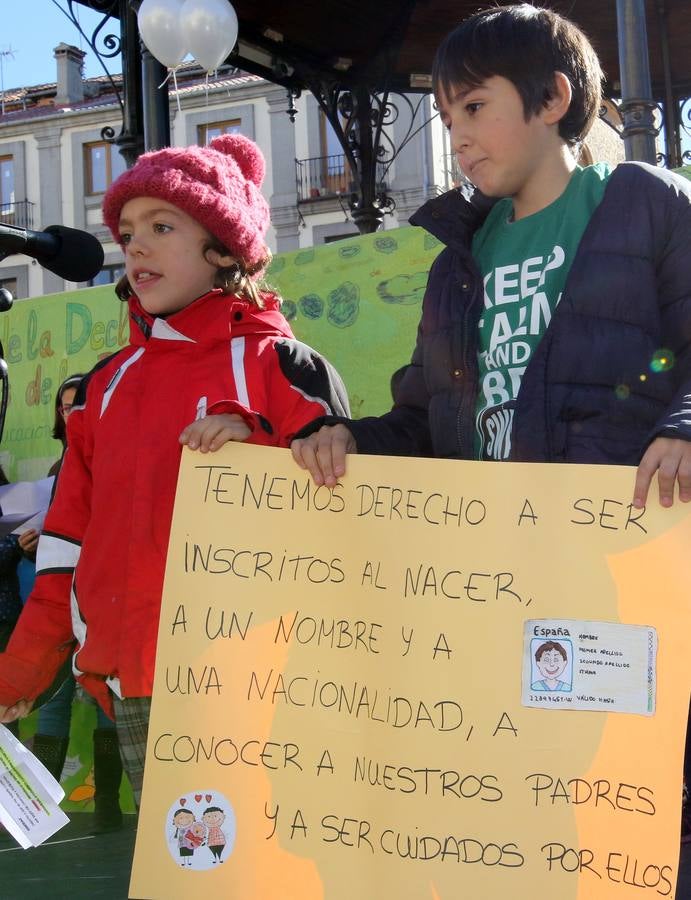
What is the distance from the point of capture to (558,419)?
1661mm

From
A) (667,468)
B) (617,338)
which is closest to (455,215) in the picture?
(617,338)

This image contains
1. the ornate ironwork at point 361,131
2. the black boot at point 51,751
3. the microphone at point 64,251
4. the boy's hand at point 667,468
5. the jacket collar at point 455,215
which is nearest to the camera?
the boy's hand at point 667,468

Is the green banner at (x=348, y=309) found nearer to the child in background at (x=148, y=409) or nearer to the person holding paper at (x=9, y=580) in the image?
the person holding paper at (x=9, y=580)

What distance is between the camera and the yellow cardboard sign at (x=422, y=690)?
149 cm

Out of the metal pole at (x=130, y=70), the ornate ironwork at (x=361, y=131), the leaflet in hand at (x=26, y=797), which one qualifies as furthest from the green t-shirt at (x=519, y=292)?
the ornate ironwork at (x=361, y=131)

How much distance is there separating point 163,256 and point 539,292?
30.9 inches

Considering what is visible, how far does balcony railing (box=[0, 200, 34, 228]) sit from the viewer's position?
3145cm

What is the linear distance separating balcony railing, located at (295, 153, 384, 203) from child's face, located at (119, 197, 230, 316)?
26.1m

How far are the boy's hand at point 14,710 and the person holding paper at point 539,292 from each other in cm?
78

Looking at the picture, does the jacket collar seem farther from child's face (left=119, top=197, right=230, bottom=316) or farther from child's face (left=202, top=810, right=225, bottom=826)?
child's face (left=202, top=810, right=225, bottom=826)

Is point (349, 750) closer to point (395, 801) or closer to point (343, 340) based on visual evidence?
point (395, 801)

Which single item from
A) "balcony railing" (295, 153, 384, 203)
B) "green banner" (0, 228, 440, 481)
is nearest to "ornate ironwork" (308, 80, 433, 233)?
"green banner" (0, 228, 440, 481)

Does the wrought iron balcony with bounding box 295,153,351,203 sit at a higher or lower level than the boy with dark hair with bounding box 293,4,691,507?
higher

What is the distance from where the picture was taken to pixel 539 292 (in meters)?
1.76
